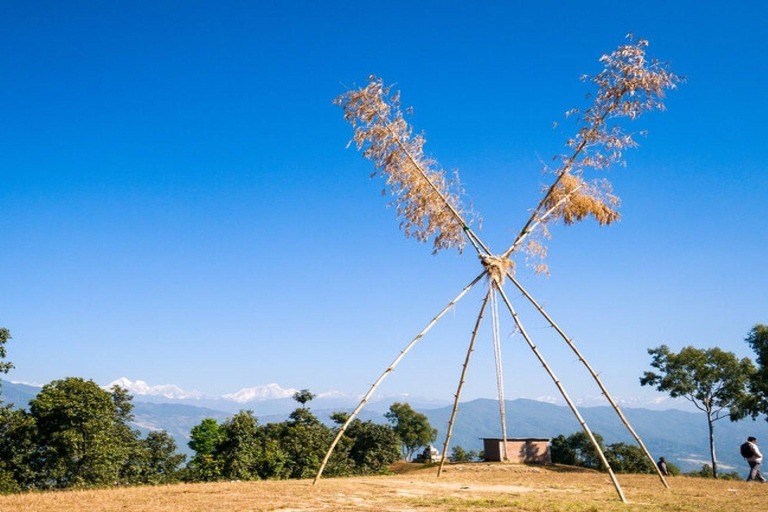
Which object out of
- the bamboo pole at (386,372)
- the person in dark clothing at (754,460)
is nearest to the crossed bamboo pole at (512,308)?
the bamboo pole at (386,372)

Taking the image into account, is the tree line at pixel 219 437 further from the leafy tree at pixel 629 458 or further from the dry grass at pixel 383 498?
the dry grass at pixel 383 498

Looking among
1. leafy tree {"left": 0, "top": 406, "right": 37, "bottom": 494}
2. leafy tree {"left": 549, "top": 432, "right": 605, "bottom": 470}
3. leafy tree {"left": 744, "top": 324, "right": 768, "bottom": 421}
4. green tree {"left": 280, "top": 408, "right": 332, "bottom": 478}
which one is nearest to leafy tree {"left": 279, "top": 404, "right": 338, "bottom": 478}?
green tree {"left": 280, "top": 408, "right": 332, "bottom": 478}

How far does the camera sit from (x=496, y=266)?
17.1 meters

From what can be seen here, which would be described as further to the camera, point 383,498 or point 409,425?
point 409,425

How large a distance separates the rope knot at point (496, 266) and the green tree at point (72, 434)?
39409 mm

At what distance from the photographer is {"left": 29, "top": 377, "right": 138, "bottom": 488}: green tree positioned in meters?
43.5

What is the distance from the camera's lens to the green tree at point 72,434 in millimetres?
43500

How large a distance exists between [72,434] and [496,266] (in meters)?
40.1

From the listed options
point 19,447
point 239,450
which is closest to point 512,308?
point 239,450

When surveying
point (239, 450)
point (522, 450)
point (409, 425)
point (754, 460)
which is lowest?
point (239, 450)

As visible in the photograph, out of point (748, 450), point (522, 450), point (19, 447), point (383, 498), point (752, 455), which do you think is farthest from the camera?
point (19, 447)

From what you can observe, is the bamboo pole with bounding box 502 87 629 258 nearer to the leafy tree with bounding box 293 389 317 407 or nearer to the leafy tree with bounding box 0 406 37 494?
the leafy tree with bounding box 0 406 37 494

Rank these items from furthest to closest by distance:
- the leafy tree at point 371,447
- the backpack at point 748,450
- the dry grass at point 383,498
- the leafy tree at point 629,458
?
1. the leafy tree at point 629,458
2. the leafy tree at point 371,447
3. the backpack at point 748,450
4. the dry grass at point 383,498

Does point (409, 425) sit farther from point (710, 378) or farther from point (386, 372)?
point (386, 372)
